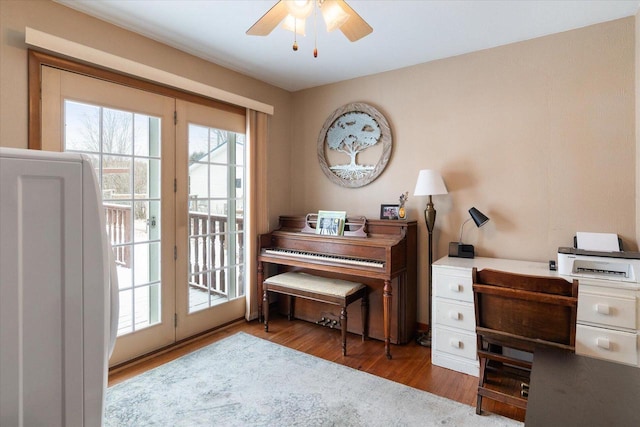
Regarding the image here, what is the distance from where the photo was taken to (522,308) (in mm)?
1727

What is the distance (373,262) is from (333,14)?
1.85 meters

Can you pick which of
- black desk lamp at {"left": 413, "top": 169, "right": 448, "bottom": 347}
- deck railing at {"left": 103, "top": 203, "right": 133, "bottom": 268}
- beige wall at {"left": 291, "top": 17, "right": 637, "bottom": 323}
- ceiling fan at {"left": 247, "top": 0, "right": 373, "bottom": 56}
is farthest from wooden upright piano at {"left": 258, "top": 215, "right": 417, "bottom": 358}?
ceiling fan at {"left": 247, "top": 0, "right": 373, "bottom": 56}

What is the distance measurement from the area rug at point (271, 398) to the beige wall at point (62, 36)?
5.76 feet

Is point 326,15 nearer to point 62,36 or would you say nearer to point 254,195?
point 62,36

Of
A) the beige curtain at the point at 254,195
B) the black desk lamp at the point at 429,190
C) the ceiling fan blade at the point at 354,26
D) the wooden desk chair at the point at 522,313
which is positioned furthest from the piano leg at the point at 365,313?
the ceiling fan blade at the point at 354,26

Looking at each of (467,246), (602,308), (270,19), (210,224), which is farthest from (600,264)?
(210,224)

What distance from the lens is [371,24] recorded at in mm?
2465

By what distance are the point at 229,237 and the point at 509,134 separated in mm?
2691

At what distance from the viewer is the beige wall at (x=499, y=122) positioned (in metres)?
2.33

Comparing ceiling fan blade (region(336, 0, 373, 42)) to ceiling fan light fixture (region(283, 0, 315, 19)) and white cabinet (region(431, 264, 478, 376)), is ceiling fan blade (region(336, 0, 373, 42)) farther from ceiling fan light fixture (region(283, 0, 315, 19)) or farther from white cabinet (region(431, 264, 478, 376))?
white cabinet (region(431, 264, 478, 376))

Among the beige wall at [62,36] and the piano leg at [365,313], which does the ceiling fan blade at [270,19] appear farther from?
the piano leg at [365,313]

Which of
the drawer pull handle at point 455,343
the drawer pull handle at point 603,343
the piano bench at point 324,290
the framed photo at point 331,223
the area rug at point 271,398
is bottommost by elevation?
the area rug at point 271,398

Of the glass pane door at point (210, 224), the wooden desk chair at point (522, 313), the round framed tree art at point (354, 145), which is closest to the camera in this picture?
the wooden desk chair at point (522, 313)

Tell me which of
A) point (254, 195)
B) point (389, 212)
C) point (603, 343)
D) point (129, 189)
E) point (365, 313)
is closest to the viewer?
point (603, 343)
